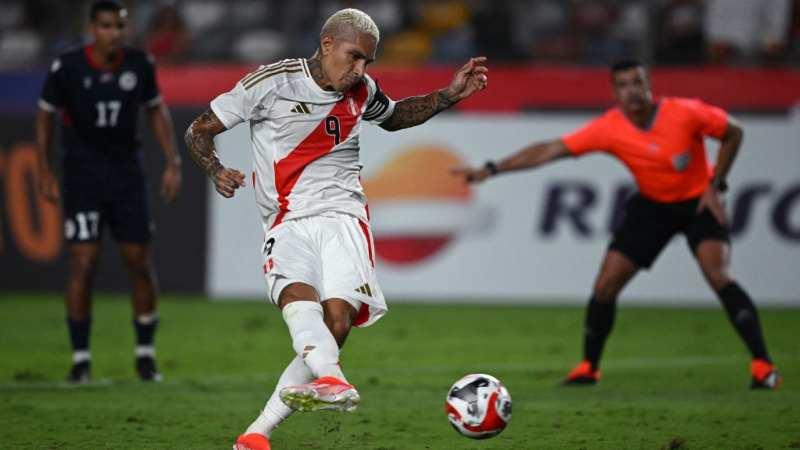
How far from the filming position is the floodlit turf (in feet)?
25.3

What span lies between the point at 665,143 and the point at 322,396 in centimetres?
472

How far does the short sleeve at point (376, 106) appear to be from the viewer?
7016 mm

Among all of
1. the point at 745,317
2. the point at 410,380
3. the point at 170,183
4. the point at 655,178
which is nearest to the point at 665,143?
the point at 655,178

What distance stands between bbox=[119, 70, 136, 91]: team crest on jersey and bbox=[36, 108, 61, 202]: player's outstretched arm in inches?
20.1

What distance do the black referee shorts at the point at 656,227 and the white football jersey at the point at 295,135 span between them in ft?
11.7

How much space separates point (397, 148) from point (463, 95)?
8.86 m

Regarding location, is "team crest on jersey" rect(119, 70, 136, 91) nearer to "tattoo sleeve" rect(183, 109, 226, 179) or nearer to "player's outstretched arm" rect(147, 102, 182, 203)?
"player's outstretched arm" rect(147, 102, 182, 203)

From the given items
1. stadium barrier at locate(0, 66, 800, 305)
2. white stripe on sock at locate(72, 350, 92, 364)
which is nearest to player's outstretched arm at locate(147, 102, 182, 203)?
white stripe on sock at locate(72, 350, 92, 364)

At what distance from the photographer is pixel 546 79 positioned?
53.7 ft

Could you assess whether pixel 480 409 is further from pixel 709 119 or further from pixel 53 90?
pixel 53 90

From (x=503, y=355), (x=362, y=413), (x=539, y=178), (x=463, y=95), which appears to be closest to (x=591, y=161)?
(x=539, y=178)

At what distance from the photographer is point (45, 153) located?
9711 mm

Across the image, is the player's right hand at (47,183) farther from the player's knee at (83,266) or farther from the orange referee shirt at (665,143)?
the orange referee shirt at (665,143)

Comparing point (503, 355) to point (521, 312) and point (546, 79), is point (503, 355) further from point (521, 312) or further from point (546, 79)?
point (546, 79)
